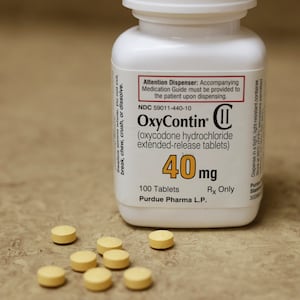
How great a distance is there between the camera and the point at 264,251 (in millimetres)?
978

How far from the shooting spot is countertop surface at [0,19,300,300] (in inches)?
36.0

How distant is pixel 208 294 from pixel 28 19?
1.14m

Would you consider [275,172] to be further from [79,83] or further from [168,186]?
[79,83]

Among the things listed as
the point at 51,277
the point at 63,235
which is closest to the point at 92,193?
the point at 63,235

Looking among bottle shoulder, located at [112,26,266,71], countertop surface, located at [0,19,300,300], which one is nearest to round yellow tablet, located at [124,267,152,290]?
countertop surface, located at [0,19,300,300]

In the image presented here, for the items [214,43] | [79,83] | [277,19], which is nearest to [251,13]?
[277,19]

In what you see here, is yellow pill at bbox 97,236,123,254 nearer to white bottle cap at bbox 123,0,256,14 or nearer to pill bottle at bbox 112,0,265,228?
pill bottle at bbox 112,0,265,228

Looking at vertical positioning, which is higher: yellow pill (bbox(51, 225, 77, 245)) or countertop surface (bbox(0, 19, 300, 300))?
yellow pill (bbox(51, 225, 77, 245))

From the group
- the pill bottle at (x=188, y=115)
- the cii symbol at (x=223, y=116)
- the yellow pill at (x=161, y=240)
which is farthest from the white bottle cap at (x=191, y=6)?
the yellow pill at (x=161, y=240)

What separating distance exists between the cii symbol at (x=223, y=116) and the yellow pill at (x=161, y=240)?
14cm

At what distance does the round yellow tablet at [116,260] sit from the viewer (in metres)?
0.93

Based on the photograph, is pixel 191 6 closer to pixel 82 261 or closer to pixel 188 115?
pixel 188 115

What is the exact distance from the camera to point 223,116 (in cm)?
97

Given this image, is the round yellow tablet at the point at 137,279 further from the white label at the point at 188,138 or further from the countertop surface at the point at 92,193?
the white label at the point at 188,138
